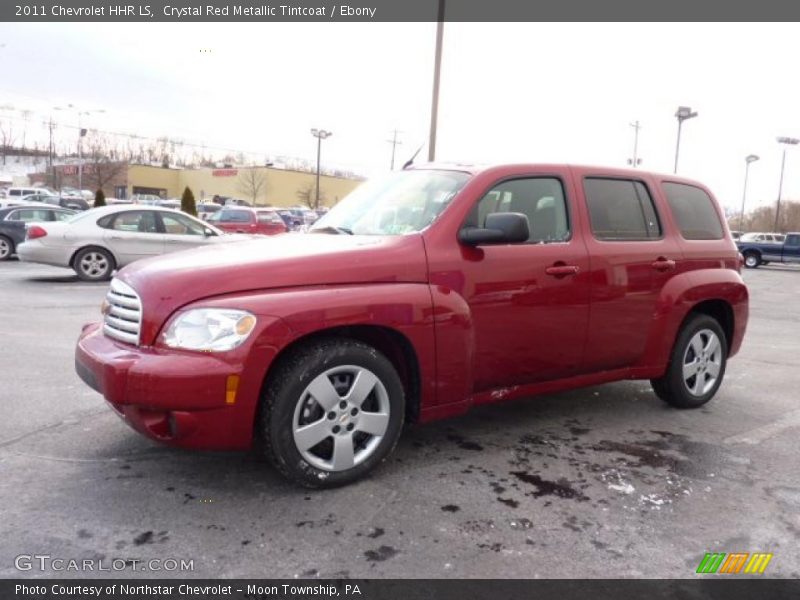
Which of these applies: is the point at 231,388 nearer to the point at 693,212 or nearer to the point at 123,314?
the point at 123,314

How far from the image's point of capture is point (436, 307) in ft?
12.0

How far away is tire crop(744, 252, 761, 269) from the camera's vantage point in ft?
104

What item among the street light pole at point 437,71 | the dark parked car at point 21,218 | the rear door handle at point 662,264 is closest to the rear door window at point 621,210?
the rear door handle at point 662,264

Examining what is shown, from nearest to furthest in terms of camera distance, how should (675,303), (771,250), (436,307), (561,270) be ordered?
1. (436,307)
2. (561,270)
3. (675,303)
4. (771,250)

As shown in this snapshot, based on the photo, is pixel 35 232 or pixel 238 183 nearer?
pixel 35 232

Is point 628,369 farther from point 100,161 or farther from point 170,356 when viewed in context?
point 100,161

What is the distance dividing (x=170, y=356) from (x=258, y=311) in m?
0.45

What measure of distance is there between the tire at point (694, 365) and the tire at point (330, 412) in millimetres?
2521

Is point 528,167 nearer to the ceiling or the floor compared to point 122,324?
nearer to the ceiling

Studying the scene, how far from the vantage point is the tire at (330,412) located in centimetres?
328

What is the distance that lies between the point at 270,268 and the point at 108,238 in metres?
10.8
